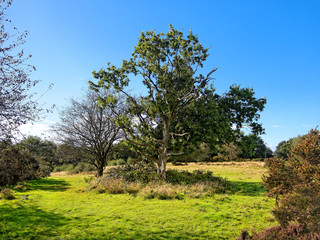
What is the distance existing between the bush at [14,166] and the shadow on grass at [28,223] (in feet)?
7.67

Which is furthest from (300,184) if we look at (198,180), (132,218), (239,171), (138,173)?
(239,171)

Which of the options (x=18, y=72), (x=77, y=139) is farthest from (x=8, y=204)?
(x=77, y=139)

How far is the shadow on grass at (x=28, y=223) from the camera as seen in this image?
7457 mm

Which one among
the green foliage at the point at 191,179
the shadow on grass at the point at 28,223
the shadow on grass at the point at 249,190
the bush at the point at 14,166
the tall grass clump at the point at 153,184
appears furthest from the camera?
the green foliage at the point at 191,179

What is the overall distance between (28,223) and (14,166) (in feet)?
15.1

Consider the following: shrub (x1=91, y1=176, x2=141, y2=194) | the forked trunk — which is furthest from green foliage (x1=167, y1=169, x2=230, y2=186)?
shrub (x1=91, y1=176, x2=141, y2=194)

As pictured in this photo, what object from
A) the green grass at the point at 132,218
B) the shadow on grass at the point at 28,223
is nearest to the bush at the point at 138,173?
the green grass at the point at 132,218

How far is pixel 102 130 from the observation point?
23469 millimetres

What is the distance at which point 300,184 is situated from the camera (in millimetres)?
7871

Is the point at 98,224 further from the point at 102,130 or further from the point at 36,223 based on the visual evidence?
the point at 102,130

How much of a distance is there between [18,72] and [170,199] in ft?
34.3

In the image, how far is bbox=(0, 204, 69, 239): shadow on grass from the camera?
24.5ft

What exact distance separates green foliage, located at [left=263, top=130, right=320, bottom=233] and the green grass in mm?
1702

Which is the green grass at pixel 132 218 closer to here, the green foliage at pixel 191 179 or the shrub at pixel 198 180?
the shrub at pixel 198 180
